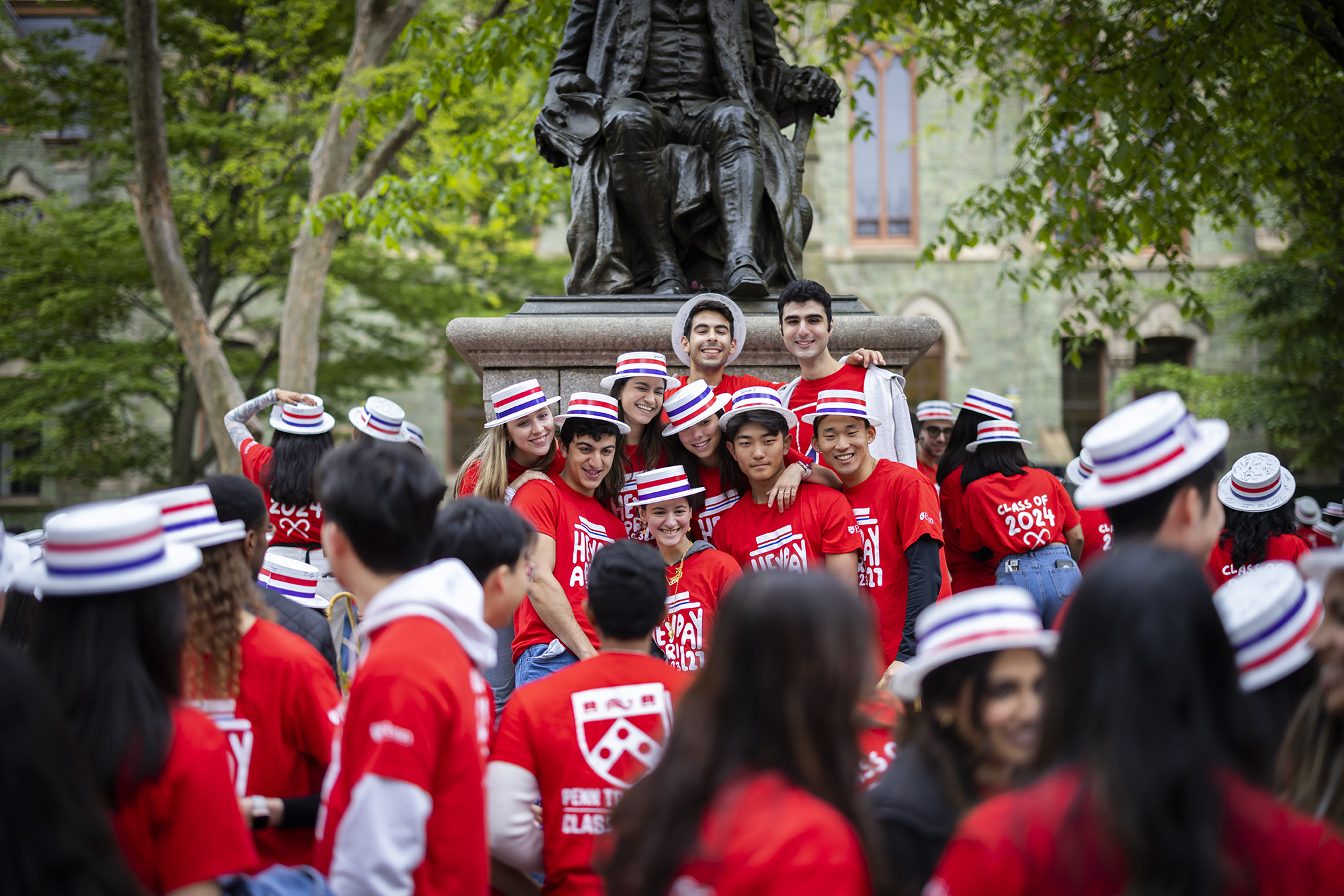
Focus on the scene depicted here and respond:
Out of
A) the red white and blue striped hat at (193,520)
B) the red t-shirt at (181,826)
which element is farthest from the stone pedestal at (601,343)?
the red t-shirt at (181,826)

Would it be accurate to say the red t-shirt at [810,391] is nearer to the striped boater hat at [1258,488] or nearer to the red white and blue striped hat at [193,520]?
the striped boater hat at [1258,488]

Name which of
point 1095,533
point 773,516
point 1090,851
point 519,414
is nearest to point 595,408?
point 519,414

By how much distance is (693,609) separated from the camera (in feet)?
15.1

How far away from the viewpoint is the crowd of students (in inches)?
71.1

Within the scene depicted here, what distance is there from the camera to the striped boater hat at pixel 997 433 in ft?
19.5

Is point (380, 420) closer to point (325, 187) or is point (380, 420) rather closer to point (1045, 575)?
point (1045, 575)

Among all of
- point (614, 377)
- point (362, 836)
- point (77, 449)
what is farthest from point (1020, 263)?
point (362, 836)

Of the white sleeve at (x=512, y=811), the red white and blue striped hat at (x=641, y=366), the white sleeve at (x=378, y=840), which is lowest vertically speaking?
the white sleeve at (x=512, y=811)

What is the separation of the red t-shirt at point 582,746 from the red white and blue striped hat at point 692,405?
2298 millimetres

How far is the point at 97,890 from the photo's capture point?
70.9 inches

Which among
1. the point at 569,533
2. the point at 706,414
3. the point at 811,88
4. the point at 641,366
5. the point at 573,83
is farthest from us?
the point at 811,88

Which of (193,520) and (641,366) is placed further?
(641,366)

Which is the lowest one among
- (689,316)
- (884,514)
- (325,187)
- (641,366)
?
(884,514)

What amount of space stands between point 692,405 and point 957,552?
1868 mm
